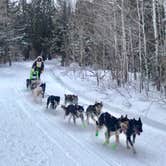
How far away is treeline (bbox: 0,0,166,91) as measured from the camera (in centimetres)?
2036

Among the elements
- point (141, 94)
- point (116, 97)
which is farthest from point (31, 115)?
point (141, 94)

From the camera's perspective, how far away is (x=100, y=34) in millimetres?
25906

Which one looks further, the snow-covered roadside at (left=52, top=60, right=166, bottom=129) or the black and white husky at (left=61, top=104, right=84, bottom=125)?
the snow-covered roadside at (left=52, top=60, right=166, bottom=129)

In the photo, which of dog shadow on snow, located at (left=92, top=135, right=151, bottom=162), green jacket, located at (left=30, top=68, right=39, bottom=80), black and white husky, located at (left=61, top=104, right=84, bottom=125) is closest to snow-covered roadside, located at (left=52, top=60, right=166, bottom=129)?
green jacket, located at (left=30, top=68, right=39, bottom=80)

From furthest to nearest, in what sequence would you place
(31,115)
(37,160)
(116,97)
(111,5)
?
(111,5) < (116,97) < (31,115) < (37,160)

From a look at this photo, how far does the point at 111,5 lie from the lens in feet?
75.5

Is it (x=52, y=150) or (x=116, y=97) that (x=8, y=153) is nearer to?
(x=52, y=150)

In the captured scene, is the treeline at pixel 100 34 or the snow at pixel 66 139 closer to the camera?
the snow at pixel 66 139

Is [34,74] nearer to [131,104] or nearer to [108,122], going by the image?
[131,104]

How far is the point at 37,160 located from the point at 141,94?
9456 millimetres

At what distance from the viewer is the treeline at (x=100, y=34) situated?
20.4 m

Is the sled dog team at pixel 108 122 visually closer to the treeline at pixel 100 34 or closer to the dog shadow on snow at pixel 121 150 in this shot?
the dog shadow on snow at pixel 121 150

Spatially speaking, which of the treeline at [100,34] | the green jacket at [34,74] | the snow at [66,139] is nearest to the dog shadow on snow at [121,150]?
the snow at [66,139]

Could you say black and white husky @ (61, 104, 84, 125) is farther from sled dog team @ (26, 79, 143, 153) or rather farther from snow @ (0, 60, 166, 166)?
snow @ (0, 60, 166, 166)
